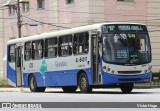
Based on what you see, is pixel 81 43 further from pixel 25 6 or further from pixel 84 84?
pixel 25 6

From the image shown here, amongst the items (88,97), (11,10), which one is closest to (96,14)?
(11,10)

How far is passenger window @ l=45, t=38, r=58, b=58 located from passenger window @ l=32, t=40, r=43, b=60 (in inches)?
25.6

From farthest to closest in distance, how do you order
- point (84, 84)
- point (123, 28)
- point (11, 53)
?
point (11, 53)
point (84, 84)
point (123, 28)

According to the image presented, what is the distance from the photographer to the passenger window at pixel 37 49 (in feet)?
105

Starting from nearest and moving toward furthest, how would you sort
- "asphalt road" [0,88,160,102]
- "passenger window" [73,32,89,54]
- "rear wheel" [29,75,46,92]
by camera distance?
"asphalt road" [0,88,160,102]
"passenger window" [73,32,89,54]
"rear wheel" [29,75,46,92]

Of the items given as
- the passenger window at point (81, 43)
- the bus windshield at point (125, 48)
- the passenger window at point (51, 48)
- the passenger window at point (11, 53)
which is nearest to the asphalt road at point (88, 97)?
the bus windshield at point (125, 48)

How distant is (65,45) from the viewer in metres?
29.4

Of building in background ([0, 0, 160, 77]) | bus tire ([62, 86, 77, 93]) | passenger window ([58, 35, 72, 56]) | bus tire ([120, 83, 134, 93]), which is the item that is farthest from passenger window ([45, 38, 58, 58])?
building in background ([0, 0, 160, 77])

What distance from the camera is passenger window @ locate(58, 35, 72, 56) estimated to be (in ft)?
95.1

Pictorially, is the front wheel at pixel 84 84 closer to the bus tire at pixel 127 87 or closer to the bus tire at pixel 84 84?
the bus tire at pixel 84 84

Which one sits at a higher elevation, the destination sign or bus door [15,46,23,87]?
the destination sign

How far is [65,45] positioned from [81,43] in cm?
176

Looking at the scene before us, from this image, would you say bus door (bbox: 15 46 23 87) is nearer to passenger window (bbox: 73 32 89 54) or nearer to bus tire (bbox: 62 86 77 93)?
bus tire (bbox: 62 86 77 93)

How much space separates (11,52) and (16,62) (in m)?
1.02
